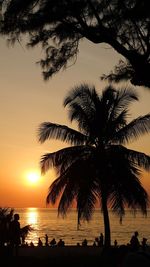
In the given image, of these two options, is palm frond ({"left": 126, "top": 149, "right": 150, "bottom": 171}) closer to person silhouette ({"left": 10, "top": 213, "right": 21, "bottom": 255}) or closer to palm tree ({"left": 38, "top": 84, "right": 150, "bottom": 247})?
palm tree ({"left": 38, "top": 84, "right": 150, "bottom": 247})

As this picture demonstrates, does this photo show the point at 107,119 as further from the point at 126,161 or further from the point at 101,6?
the point at 101,6

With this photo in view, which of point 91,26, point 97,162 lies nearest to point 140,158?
point 97,162

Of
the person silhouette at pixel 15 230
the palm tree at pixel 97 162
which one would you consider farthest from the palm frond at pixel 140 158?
the person silhouette at pixel 15 230

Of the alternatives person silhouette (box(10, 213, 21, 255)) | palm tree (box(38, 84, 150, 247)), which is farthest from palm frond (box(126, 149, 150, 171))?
person silhouette (box(10, 213, 21, 255))

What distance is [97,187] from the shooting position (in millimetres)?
21375

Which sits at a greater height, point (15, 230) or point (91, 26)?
point (91, 26)

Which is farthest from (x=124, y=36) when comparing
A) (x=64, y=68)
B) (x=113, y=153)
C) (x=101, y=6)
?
(x=113, y=153)

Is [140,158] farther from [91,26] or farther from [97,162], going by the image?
[91,26]

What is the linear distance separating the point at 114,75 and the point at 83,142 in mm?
A: 9127

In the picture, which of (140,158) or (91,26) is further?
(140,158)

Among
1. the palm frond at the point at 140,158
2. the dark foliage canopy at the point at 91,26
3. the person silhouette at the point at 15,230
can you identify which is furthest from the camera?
the palm frond at the point at 140,158

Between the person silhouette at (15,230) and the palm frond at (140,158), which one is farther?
the palm frond at (140,158)

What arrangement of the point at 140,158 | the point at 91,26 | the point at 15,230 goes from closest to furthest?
the point at 91,26
the point at 15,230
the point at 140,158

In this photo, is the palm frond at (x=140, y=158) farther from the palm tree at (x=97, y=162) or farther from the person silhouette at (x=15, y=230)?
the person silhouette at (x=15, y=230)
